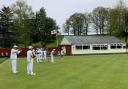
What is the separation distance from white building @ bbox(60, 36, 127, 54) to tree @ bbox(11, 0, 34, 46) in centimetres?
1376

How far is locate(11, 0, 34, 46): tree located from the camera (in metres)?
105

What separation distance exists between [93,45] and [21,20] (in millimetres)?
22528

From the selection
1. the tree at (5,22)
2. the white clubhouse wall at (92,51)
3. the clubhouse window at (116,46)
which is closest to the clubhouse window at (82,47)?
the white clubhouse wall at (92,51)

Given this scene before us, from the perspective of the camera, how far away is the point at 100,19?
132625 millimetres

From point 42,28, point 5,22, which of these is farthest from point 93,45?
point 5,22

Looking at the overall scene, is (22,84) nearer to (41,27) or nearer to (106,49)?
(106,49)

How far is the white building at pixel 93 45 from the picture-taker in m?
92.3

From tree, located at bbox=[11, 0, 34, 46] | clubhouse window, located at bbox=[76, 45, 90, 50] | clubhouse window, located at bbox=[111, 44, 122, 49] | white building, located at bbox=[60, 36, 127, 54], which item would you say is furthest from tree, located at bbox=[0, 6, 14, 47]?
clubhouse window, located at bbox=[111, 44, 122, 49]

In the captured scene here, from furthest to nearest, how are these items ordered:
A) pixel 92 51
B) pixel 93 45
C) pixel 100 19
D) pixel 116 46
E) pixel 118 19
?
pixel 100 19, pixel 118 19, pixel 116 46, pixel 93 45, pixel 92 51

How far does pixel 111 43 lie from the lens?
95375mm

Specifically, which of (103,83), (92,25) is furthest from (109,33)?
(103,83)

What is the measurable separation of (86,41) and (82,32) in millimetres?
41144

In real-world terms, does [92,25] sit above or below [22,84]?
above

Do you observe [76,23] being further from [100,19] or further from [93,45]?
[93,45]
